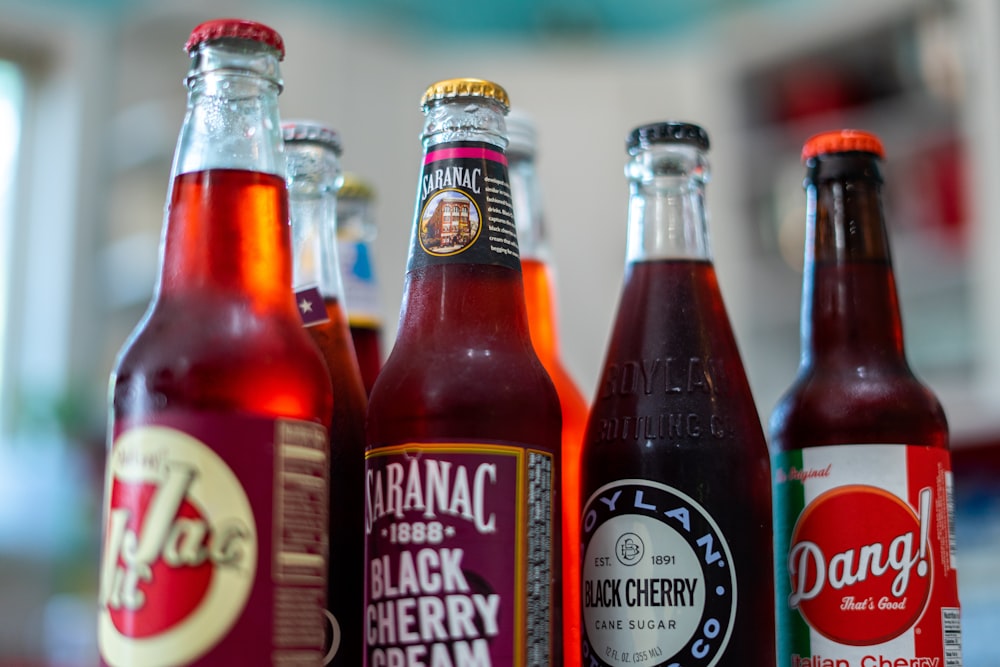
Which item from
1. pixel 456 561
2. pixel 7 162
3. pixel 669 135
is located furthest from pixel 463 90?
pixel 7 162

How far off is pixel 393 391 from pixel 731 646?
22 cm

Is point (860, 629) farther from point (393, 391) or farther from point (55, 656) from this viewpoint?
point (55, 656)

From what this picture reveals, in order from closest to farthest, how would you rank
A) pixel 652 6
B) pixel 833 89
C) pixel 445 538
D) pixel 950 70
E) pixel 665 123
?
pixel 445 538 → pixel 665 123 → pixel 950 70 → pixel 833 89 → pixel 652 6

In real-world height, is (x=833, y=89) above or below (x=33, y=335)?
above

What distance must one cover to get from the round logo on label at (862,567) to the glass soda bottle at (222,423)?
11.2 inches

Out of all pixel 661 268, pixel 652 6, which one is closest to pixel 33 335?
pixel 652 6

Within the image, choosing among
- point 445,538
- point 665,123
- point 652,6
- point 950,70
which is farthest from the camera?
point 652,6

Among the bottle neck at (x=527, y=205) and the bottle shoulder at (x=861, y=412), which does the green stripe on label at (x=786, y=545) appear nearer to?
the bottle shoulder at (x=861, y=412)

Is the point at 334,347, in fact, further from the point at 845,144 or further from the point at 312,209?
the point at 845,144

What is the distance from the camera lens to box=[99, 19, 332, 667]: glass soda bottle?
0.52 meters

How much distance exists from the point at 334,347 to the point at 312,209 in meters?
0.09

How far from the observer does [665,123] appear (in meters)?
0.70

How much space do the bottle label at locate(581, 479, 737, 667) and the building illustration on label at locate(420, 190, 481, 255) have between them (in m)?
0.16

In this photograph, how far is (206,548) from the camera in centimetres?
52
